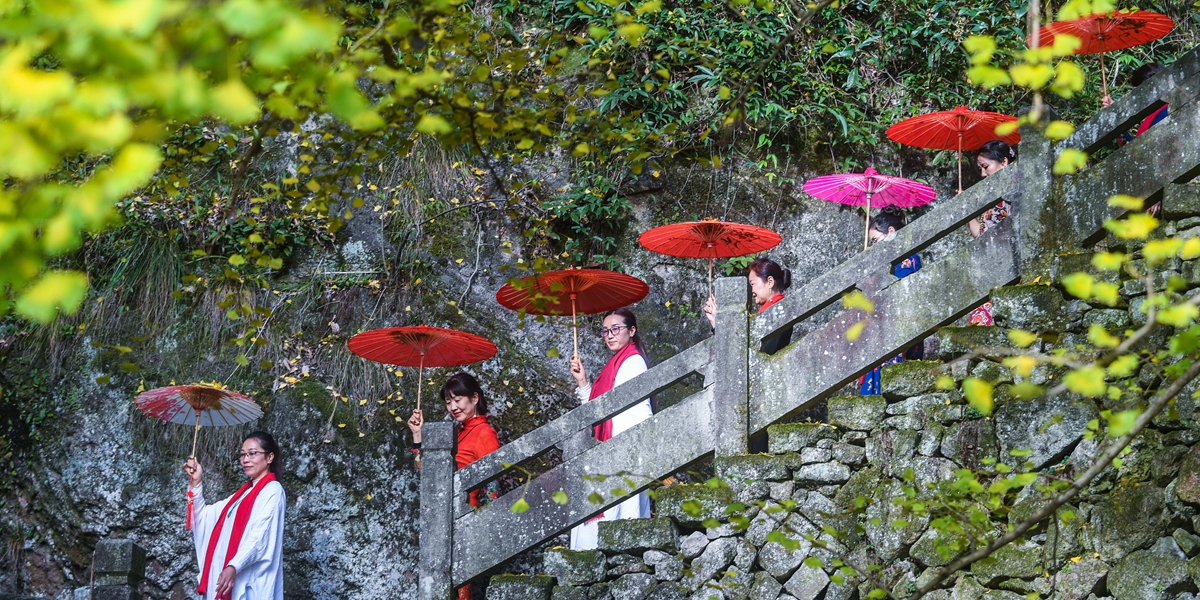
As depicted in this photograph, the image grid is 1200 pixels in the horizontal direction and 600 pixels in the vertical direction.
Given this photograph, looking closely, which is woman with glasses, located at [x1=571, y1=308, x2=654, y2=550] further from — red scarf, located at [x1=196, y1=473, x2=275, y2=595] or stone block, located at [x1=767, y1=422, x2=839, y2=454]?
red scarf, located at [x1=196, y1=473, x2=275, y2=595]

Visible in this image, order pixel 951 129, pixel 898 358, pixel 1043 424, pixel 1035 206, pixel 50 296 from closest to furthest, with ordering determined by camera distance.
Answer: pixel 50 296 → pixel 1043 424 → pixel 1035 206 → pixel 898 358 → pixel 951 129

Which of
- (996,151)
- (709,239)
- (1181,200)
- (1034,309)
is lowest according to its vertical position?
(1034,309)

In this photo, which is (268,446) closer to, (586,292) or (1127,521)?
(586,292)

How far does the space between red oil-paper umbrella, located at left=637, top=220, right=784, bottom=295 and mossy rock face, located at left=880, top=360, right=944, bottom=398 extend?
146 cm

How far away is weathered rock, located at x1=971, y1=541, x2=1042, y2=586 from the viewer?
14.6 ft

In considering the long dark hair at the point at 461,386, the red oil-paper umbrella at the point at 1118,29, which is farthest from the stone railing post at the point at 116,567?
the red oil-paper umbrella at the point at 1118,29

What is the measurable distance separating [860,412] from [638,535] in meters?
1.22

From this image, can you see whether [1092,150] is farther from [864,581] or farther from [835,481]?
[864,581]

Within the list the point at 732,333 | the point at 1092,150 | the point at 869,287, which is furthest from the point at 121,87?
the point at 1092,150

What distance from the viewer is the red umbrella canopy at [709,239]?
6.14 metres

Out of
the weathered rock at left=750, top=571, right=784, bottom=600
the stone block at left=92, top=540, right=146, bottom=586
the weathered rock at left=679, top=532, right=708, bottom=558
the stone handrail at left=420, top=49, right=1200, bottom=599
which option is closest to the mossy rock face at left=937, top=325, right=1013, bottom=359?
the stone handrail at left=420, top=49, right=1200, bottom=599

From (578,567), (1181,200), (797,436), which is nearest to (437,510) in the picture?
(578,567)

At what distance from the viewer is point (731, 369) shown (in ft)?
17.0

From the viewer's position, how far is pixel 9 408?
7.74 metres
